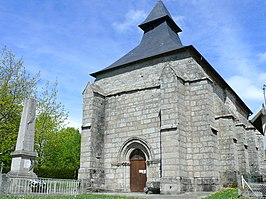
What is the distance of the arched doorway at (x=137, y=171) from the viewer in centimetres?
1347

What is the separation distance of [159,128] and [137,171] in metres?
2.50

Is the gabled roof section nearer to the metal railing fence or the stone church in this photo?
the stone church

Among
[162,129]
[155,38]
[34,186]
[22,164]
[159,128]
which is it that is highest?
[155,38]

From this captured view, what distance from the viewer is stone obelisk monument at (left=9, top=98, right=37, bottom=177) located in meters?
10.4

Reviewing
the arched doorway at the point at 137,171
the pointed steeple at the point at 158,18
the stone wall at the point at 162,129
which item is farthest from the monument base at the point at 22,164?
the pointed steeple at the point at 158,18

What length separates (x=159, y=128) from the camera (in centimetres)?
1330

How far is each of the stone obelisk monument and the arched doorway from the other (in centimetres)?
503

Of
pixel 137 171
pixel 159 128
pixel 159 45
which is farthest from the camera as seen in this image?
pixel 159 45

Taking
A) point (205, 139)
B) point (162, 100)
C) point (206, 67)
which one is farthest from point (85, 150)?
point (206, 67)

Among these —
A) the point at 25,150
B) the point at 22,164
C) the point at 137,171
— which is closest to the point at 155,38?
the point at 137,171

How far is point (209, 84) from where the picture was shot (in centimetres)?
1300

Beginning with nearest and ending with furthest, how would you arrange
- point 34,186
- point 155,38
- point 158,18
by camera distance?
1. point 34,186
2. point 155,38
3. point 158,18

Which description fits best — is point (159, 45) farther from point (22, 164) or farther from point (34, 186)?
point (34, 186)

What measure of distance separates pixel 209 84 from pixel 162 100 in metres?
2.45
